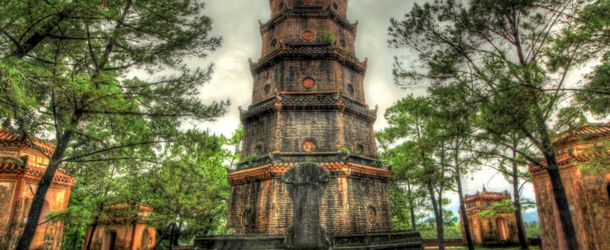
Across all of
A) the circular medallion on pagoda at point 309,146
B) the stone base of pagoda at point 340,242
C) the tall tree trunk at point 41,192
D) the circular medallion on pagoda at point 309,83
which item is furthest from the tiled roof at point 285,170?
the tall tree trunk at point 41,192

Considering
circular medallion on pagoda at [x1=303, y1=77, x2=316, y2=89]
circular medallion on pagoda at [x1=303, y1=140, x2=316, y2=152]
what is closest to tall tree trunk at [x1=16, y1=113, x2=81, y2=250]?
circular medallion on pagoda at [x1=303, y1=140, x2=316, y2=152]

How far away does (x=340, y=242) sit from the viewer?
1072cm

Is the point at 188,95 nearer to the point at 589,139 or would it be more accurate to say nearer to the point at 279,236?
the point at 279,236

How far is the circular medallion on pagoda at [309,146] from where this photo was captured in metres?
15.0

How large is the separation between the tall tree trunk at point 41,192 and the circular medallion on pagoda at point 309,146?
9.10m

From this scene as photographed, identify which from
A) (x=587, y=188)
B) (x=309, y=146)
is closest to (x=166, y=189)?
(x=309, y=146)

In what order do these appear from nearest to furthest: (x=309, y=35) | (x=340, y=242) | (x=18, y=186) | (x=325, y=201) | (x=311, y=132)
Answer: (x=340, y=242) → (x=325, y=201) → (x=18, y=186) → (x=311, y=132) → (x=309, y=35)

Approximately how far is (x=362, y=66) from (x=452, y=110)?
33.0ft

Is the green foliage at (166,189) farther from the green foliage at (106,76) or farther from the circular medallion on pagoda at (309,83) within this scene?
the circular medallion on pagoda at (309,83)

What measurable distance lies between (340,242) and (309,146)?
5392mm

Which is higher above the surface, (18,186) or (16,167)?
(16,167)

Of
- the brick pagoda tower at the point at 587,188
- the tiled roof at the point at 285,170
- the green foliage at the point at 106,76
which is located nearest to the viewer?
the green foliage at the point at 106,76

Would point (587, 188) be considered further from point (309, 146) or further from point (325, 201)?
point (309, 146)

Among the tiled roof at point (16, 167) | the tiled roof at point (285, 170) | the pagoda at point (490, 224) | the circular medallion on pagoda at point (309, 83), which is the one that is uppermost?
the circular medallion on pagoda at point (309, 83)
